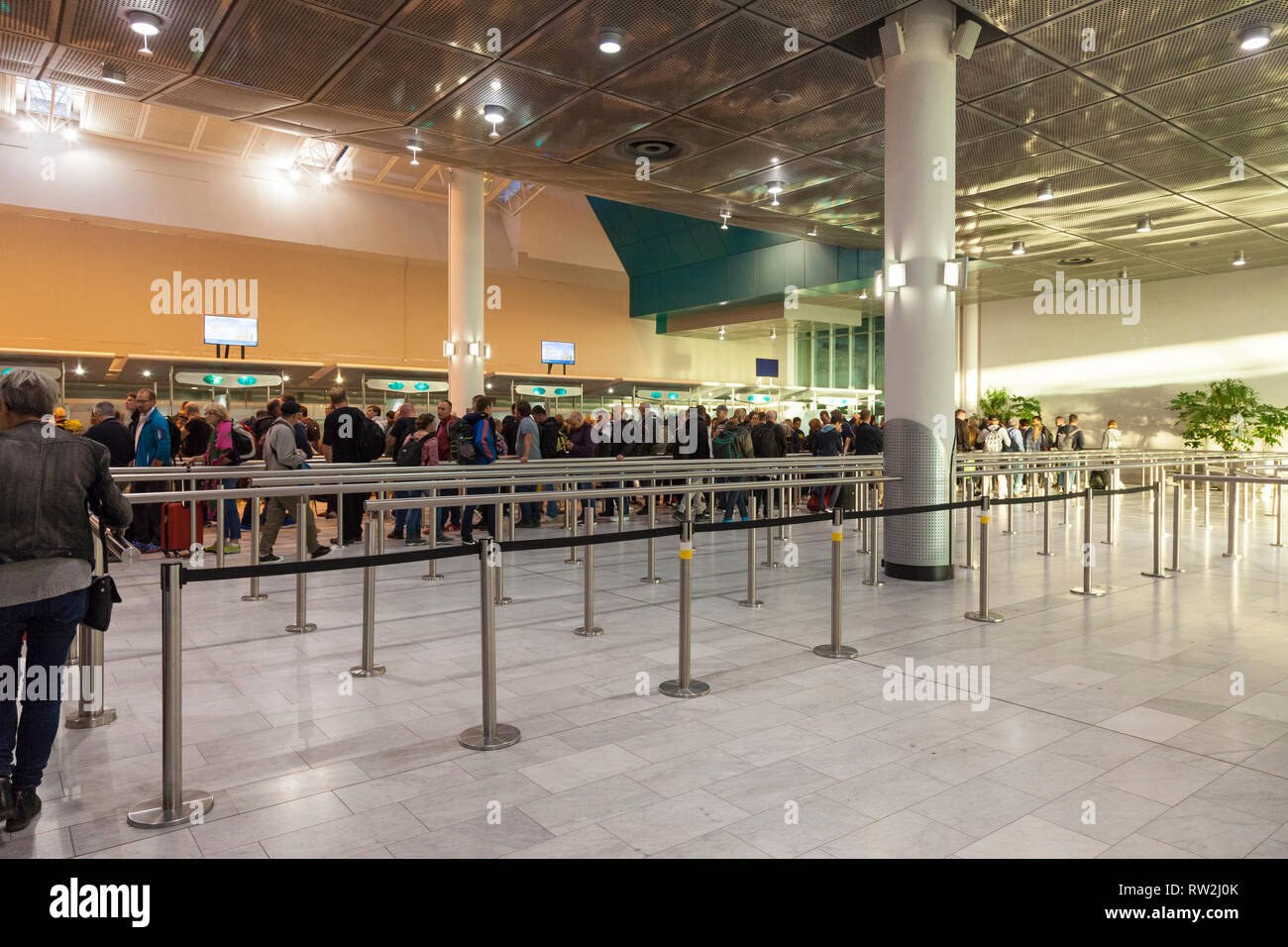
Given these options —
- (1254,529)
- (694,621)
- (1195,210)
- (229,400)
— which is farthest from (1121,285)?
(229,400)

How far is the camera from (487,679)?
13.4ft

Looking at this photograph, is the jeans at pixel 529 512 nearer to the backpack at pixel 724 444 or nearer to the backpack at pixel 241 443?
the backpack at pixel 724 444

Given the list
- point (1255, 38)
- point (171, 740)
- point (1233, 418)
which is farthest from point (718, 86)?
point (1233, 418)

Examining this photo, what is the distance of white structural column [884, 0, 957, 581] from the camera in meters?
8.36

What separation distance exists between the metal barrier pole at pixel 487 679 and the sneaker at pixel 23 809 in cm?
173

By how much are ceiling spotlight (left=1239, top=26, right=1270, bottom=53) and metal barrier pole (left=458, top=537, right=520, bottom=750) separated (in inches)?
378

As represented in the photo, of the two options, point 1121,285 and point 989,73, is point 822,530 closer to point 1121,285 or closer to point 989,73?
point 989,73

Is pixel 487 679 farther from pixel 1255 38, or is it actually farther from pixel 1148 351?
pixel 1148 351

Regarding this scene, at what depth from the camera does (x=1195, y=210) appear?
15.3m

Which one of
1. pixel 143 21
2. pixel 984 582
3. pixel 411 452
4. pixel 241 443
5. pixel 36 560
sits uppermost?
pixel 143 21

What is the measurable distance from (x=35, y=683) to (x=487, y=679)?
1840 mm

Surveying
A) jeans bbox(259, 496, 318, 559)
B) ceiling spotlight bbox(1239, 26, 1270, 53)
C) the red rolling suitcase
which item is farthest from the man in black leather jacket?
ceiling spotlight bbox(1239, 26, 1270, 53)

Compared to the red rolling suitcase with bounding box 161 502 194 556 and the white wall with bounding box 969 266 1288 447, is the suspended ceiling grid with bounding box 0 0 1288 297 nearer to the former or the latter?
the red rolling suitcase with bounding box 161 502 194 556
